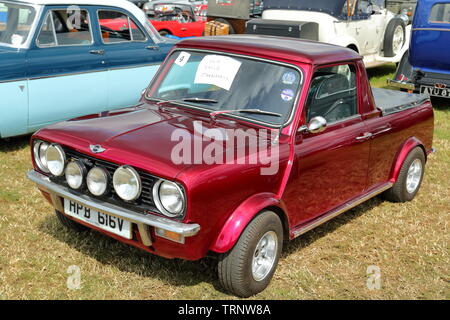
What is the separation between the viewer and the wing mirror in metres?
3.70

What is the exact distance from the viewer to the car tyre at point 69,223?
418 cm

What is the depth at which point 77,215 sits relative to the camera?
3.56 meters

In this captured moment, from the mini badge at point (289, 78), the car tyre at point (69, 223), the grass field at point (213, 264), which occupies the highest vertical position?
the mini badge at point (289, 78)

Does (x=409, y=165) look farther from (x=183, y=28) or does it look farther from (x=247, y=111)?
(x=183, y=28)

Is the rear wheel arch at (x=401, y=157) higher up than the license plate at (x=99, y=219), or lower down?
lower down

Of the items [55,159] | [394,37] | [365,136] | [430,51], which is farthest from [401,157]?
[394,37]

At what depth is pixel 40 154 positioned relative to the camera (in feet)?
12.3

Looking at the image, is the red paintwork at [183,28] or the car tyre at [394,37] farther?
the red paintwork at [183,28]

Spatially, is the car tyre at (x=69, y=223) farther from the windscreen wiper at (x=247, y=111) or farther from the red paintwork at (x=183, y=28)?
the red paintwork at (x=183, y=28)

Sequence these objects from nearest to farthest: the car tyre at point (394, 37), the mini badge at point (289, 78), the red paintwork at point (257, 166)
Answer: the red paintwork at point (257, 166)
the mini badge at point (289, 78)
the car tyre at point (394, 37)

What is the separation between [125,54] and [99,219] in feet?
13.5

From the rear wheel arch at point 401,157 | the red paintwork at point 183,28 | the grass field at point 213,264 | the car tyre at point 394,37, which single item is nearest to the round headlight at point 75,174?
the grass field at point 213,264

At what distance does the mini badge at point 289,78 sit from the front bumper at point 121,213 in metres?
1.34

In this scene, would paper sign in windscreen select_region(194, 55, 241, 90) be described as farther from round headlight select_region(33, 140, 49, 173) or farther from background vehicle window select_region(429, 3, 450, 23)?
background vehicle window select_region(429, 3, 450, 23)
